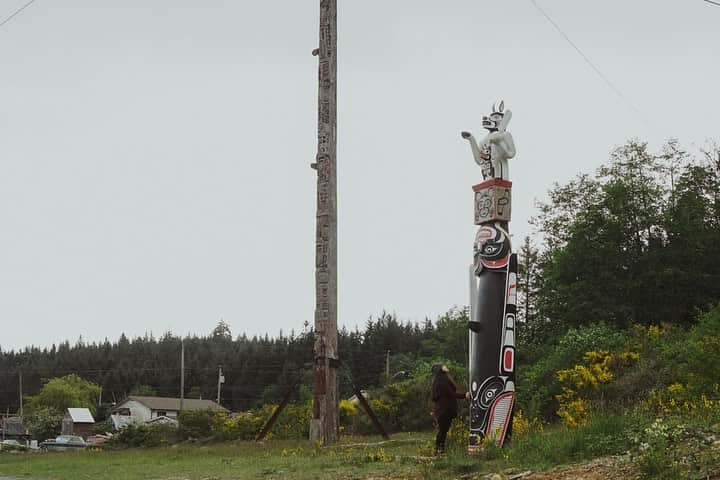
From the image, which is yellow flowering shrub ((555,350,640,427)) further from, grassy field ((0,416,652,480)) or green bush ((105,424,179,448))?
green bush ((105,424,179,448))

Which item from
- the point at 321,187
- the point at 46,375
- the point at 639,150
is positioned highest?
the point at 639,150

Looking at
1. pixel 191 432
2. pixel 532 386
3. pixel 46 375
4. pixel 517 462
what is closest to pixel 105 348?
pixel 46 375

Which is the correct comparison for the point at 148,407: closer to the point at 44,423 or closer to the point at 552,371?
the point at 44,423

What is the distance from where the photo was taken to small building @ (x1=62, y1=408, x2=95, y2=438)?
235ft

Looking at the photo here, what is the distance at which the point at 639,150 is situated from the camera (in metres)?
32.0

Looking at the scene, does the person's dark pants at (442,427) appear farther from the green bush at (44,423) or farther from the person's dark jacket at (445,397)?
the green bush at (44,423)

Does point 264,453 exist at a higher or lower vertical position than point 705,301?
lower

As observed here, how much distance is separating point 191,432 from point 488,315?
46.8 ft

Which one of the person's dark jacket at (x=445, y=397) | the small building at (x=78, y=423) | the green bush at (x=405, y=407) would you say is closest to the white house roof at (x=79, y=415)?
the small building at (x=78, y=423)

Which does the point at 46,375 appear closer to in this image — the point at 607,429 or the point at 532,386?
the point at 532,386

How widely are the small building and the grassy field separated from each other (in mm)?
57324

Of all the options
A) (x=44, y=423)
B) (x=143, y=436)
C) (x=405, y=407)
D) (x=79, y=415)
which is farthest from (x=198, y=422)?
(x=79, y=415)

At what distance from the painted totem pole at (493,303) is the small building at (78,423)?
216 feet

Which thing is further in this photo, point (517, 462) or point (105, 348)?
point (105, 348)
